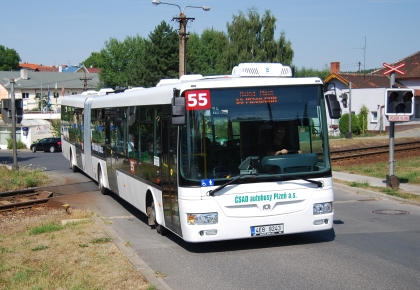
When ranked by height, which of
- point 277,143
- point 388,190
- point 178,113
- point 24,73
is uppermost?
point 24,73

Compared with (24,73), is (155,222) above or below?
below

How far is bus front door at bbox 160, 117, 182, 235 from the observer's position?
9.45 meters

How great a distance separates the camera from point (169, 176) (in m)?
9.80

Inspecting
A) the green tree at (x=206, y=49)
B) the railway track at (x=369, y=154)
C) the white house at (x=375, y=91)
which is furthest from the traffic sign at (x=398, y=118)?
the green tree at (x=206, y=49)

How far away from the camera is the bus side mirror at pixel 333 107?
9383 millimetres

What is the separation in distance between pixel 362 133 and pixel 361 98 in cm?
604

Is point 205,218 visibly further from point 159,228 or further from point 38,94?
point 38,94

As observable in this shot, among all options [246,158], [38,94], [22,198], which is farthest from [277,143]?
[38,94]

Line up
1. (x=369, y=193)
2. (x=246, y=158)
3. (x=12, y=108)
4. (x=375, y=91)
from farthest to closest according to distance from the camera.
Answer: (x=375, y=91)
(x=12, y=108)
(x=369, y=193)
(x=246, y=158)

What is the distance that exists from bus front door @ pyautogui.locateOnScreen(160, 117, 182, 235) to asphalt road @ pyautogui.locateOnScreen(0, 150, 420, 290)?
50cm

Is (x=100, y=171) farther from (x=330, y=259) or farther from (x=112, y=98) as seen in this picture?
(x=330, y=259)

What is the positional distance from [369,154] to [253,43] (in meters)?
45.3

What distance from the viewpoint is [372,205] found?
14945 mm

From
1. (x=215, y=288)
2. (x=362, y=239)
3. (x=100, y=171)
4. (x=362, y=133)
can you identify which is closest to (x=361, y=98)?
(x=362, y=133)
